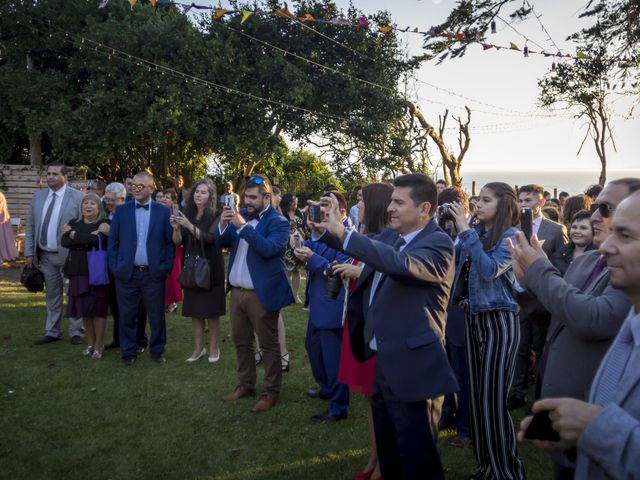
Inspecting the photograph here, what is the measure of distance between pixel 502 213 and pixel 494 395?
1.29m

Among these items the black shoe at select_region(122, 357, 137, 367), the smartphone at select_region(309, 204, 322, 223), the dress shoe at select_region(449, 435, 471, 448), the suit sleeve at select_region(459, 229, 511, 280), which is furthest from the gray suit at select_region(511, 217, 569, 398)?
the black shoe at select_region(122, 357, 137, 367)

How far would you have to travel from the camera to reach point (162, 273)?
6.75 meters

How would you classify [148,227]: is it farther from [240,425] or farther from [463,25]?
[463,25]

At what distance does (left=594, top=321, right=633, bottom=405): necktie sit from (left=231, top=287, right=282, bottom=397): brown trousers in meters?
3.85

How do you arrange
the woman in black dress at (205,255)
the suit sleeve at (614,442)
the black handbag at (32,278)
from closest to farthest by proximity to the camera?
the suit sleeve at (614,442), the woman in black dress at (205,255), the black handbag at (32,278)

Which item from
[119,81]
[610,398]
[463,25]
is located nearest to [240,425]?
[610,398]

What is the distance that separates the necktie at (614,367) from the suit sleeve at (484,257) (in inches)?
75.8

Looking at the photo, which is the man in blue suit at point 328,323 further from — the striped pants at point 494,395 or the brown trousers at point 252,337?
the striped pants at point 494,395

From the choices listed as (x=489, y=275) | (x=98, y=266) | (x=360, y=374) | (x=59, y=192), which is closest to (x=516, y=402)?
(x=360, y=374)

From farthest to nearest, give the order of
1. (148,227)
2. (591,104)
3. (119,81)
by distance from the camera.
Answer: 1. (591,104)
2. (119,81)
3. (148,227)

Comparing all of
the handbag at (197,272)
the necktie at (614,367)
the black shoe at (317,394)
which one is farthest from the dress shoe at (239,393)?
the necktie at (614,367)

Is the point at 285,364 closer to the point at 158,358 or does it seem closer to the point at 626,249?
the point at 158,358

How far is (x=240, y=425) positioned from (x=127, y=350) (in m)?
2.50

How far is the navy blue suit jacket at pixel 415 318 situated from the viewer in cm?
308
